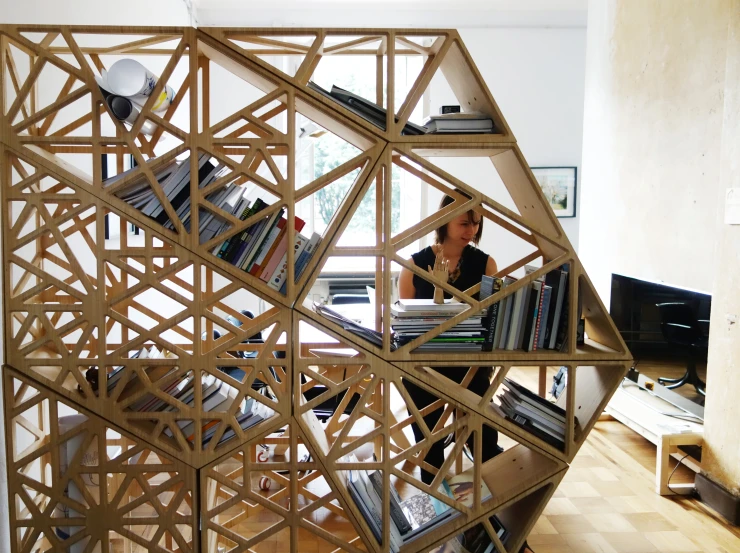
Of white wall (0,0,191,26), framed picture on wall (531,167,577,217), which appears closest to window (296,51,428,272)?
framed picture on wall (531,167,577,217)

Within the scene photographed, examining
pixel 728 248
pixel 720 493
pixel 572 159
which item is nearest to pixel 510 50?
pixel 572 159

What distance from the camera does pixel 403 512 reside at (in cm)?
223

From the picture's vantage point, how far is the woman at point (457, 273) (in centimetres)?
288

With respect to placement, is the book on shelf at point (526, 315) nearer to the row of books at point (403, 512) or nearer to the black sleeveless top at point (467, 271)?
the row of books at point (403, 512)

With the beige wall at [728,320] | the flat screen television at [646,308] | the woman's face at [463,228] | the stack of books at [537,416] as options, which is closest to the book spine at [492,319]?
the stack of books at [537,416]

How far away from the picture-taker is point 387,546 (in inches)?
83.3

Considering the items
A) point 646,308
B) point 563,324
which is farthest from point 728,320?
point 563,324

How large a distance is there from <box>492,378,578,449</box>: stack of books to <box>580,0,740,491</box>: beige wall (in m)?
1.42

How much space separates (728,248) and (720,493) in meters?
1.20

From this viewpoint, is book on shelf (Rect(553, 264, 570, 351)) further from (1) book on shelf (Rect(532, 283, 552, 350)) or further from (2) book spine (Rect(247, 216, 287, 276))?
(2) book spine (Rect(247, 216, 287, 276))

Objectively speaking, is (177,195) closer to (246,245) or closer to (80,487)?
(246,245)

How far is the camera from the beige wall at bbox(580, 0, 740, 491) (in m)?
3.14

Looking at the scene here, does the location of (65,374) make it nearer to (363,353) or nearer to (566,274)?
(363,353)

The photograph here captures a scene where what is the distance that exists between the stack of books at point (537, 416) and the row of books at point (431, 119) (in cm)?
90
